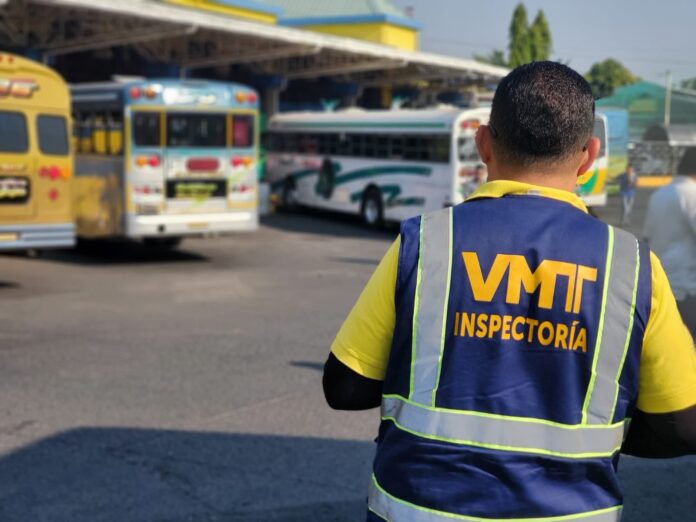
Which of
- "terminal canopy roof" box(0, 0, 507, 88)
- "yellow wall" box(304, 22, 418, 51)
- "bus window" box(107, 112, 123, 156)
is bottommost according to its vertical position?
"bus window" box(107, 112, 123, 156)

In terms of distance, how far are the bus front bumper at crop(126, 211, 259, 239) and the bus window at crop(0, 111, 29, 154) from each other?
2.44 m

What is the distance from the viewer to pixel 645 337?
6.66ft

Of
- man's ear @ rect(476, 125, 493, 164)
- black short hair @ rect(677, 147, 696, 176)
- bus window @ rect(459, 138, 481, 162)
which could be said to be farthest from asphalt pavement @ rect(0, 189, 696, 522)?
bus window @ rect(459, 138, 481, 162)

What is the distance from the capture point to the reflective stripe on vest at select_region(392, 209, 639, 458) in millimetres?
1974

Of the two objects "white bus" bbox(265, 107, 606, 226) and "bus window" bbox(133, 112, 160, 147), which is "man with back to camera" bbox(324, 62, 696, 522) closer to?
"bus window" bbox(133, 112, 160, 147)

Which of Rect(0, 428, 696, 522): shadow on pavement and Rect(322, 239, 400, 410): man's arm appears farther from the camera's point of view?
Rect(0, 428, 696, 522): shadow on pavement

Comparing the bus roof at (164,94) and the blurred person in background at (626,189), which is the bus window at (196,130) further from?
the blurred person in background at (626,189)

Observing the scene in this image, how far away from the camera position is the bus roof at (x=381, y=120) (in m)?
19.7

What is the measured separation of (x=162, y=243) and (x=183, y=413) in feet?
37.8

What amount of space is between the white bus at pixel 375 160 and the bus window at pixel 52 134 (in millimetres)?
6972

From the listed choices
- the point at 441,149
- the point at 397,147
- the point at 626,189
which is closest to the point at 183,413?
the point at 441,149

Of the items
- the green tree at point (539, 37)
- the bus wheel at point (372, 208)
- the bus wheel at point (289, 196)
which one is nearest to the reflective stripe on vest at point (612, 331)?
the bus wheel at point (372, 208)

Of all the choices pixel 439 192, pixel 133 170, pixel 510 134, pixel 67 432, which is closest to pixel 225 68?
pixel 439 192

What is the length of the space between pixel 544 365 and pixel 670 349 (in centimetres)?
28
